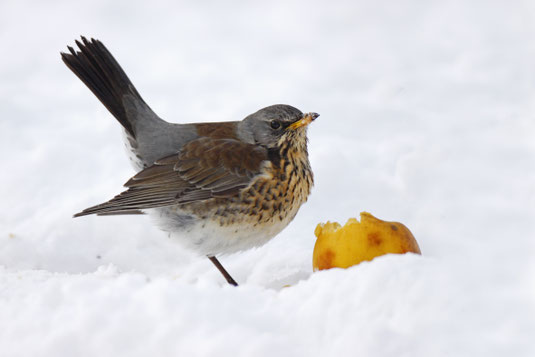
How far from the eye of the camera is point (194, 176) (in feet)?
14.6

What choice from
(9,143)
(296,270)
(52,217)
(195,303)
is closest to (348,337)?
(195,303)

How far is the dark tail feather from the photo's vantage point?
189 inches

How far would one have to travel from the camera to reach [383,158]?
6074 millimetres

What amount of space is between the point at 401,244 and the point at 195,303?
1.21m

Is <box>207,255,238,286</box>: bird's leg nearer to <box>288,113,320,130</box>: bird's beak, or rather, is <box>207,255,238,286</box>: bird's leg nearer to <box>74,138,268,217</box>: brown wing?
<box>74,138,268,217</box>: brown wing

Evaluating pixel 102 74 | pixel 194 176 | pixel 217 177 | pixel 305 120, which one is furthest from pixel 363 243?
pixel 102 74

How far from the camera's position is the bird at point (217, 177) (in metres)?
4.26

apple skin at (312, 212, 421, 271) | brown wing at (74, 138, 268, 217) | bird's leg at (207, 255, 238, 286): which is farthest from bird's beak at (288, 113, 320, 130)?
bird's leg at (207, 255, 238, 286)

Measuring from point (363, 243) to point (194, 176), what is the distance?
1.23m

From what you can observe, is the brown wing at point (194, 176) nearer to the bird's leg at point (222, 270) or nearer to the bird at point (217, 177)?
the bird at point (217, 177)

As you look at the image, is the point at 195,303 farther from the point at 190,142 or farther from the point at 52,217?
the point at 52,217

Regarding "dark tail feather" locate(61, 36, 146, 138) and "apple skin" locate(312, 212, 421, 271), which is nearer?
"apple skin" locate(312, 212, 421, 271)

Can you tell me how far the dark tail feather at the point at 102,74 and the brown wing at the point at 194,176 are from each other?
19.6 inches

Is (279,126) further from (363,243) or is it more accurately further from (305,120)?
(363,243)
